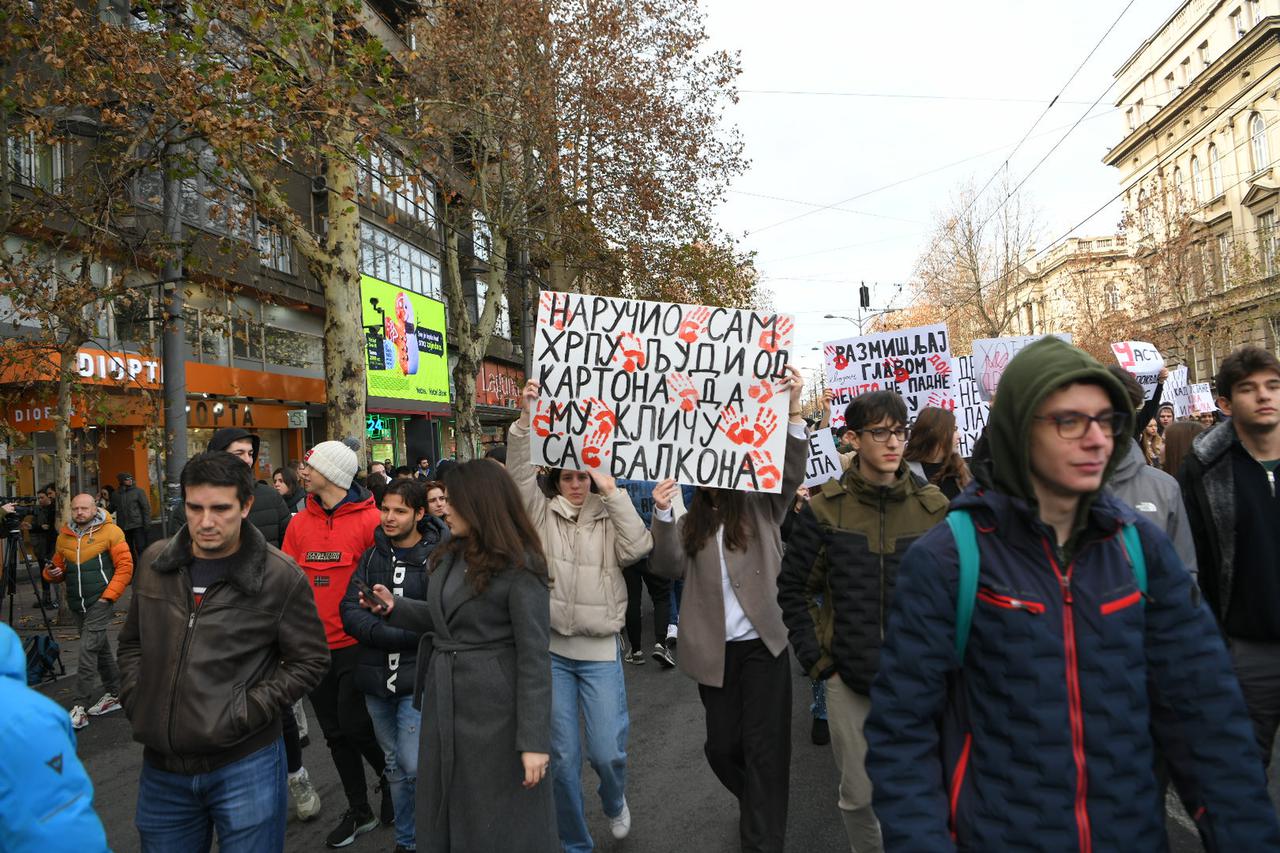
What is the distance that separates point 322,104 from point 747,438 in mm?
7658

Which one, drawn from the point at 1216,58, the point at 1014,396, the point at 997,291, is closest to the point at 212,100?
the point at 1014,396

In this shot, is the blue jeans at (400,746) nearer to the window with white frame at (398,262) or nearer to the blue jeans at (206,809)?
the blue jeans at (206,809)

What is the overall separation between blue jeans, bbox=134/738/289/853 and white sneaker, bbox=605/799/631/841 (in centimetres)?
175

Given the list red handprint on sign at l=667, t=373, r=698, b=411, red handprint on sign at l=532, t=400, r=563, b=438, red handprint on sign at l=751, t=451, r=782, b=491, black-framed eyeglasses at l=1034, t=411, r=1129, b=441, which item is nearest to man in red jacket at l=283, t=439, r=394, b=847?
red handprint on sign at l=532, t=400, r=563, b=438

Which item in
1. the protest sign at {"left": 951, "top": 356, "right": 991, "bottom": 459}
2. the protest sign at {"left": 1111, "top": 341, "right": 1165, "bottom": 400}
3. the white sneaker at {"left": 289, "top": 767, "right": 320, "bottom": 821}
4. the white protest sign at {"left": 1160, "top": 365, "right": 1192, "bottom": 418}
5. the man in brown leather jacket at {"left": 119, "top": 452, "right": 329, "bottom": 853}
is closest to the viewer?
the man in brown leather jacket at {"left": 119, "top": 452, "right": 329, "bottom": 853}

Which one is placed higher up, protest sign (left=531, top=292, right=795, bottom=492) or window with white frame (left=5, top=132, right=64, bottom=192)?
window with white frame (left=5, top=132, right=64, bottom=192)

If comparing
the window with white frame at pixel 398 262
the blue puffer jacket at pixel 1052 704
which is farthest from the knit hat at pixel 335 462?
the window with white frame at pixel 398 262

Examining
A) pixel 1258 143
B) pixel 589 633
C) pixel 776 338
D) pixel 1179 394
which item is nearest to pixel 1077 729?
pixel 589 633

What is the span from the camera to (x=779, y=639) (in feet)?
12.4

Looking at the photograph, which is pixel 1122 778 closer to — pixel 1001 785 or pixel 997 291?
pixel 1001 785

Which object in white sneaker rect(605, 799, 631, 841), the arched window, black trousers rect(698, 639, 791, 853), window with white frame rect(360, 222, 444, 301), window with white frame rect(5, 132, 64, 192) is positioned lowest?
white sneaker rect(605, 799, 631, 841)

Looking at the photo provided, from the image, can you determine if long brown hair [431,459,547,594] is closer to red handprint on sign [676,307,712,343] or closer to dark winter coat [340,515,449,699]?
dark winter coat [340,515,449,699]

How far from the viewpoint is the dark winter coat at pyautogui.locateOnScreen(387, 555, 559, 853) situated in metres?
3.14

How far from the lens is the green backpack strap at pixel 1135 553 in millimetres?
1856
